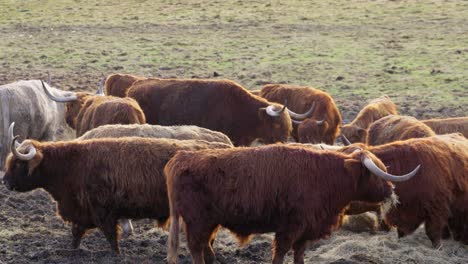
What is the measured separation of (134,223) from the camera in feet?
34.4

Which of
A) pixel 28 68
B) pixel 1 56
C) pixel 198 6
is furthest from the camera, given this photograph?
pixel 198 6

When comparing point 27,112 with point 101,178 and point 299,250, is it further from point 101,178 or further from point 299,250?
point 299,250

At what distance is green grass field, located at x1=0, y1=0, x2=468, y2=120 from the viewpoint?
60.3 ft

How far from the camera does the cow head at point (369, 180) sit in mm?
8523

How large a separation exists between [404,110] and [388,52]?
5.56m

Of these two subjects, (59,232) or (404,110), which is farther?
(404,110)

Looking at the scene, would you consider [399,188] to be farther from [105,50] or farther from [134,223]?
[105,50]

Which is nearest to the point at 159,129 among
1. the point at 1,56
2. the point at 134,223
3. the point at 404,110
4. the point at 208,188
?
the point at 134,223

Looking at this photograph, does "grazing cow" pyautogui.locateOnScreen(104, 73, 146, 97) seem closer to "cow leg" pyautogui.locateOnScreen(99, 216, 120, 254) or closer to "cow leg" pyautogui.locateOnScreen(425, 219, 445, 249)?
"cow leg" pyautogui.locateOnScreen(99, 216, 120, 254)

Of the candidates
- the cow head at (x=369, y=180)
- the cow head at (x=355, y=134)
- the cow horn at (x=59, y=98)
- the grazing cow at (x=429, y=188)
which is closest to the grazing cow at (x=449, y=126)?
the cow head at (x=355, y=134)

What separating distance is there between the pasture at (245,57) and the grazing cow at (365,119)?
54.7 inches

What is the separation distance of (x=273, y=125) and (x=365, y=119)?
1.50m

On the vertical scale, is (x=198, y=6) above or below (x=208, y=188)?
below

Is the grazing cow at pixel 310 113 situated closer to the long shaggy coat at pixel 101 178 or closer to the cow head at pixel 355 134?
the cow head at pixel 355 134
